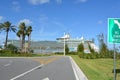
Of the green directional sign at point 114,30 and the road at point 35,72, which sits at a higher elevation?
the green directional sign at point 114,30

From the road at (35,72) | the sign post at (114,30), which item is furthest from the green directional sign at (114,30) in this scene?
the road at (35,72)

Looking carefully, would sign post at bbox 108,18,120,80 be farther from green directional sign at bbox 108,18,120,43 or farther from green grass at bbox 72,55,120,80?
green grass at bbox 72,55,120,80

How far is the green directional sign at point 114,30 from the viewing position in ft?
40.6

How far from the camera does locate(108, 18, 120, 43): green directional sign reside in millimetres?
12367

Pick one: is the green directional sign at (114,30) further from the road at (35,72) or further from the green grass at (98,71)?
the road at (35,72)

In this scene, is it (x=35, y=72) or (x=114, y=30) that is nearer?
(x=114, y=30)

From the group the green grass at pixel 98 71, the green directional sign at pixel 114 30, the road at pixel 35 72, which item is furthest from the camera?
the green grass at pixel 98 71

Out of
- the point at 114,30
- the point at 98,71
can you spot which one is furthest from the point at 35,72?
the point at 114,30

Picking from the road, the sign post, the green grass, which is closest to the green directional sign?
the sign post

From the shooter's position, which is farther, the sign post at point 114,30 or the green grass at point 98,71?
the green grass at point 98,71

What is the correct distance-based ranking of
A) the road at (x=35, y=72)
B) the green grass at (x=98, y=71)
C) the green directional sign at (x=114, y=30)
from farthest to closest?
the green grass at (x=98, y=71) → the road at (x=35, y=72) → the green directional sign at (x=114, y=30)

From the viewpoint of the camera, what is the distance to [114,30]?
40.8ft

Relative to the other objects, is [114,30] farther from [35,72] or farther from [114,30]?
[35,72]

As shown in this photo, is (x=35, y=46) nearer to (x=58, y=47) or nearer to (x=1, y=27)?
(x=58, y=47)
